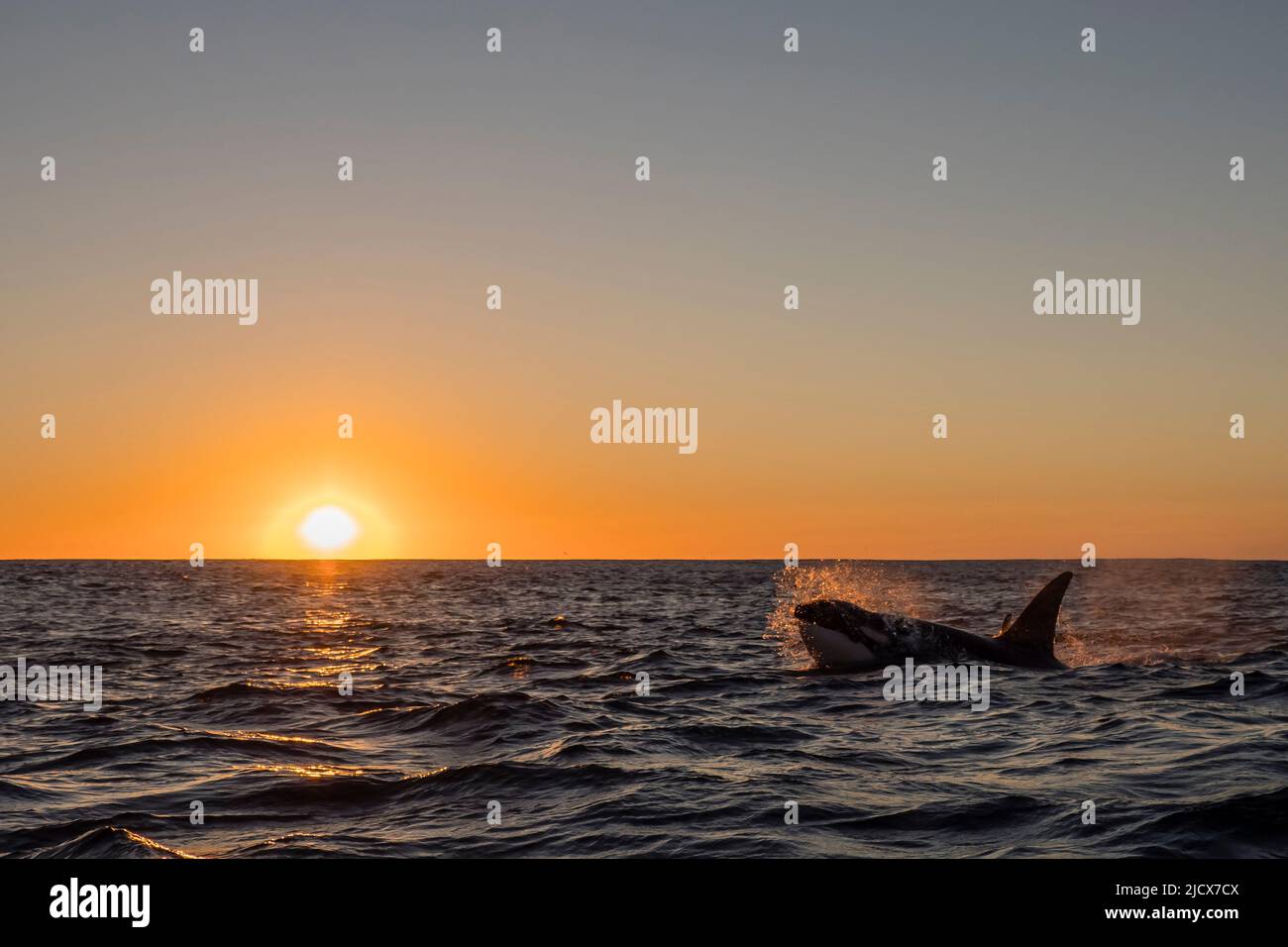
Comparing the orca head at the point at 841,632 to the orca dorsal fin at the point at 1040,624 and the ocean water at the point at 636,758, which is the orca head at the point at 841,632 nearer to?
the ocean water at the point at 636,758

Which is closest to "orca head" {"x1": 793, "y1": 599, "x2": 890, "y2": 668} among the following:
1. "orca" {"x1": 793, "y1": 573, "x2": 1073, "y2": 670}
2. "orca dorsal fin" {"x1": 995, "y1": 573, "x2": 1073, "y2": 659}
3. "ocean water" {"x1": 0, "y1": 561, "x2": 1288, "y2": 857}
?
"orca" {"x1": 793, "y1": 573, "x2": 1073, "y2": 670}

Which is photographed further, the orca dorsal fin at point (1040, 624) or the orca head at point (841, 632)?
the orca dorsal fin at point (1040, 624)

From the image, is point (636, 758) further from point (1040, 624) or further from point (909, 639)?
point (1040, 624)

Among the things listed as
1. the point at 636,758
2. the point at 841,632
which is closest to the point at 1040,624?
the point at 841,632

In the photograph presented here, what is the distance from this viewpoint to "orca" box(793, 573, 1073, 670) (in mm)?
20500

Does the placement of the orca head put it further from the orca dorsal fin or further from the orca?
the orca dorsal fin

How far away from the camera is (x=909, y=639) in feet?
67.5

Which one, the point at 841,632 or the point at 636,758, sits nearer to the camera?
the point at 636,758

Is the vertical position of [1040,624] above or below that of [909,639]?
above

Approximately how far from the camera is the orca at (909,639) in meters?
20.5

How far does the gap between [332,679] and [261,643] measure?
9.80m

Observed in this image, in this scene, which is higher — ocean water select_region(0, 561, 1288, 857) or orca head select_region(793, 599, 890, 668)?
orca head select_region(793, 599, 890, 668)

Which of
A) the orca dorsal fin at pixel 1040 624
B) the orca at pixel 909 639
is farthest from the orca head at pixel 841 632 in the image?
the orca dorsal fin at pixel 1040 624
